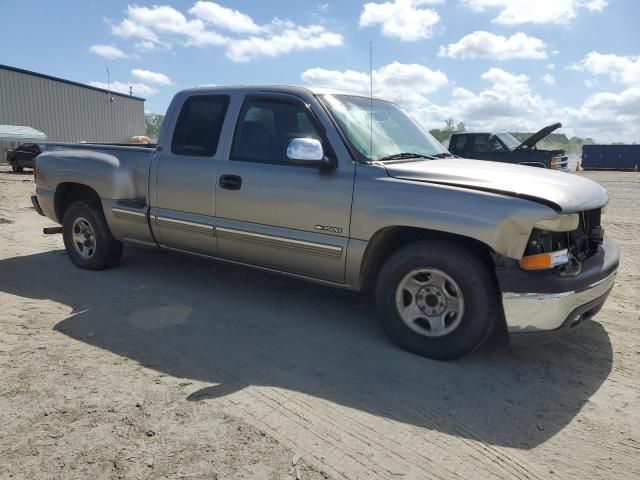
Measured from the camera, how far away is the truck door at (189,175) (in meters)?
4.50

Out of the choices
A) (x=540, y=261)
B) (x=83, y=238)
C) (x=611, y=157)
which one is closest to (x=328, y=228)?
(x=540, y=261)

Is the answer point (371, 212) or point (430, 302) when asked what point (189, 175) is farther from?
point (430, 302)

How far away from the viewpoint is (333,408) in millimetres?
2893

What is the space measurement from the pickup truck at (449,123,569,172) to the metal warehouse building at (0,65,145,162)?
25.7 m

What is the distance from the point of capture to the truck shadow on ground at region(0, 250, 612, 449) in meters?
2.93

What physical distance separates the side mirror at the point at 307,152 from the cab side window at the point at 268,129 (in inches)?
12.3

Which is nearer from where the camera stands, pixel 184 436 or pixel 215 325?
pixel 184 436

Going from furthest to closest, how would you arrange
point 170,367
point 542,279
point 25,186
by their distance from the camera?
point 25,186, point 170,367, point 542,279

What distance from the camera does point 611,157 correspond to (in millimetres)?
32250

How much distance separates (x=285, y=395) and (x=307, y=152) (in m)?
1.72

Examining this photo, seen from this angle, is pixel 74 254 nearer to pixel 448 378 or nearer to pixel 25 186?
pixel 448 378

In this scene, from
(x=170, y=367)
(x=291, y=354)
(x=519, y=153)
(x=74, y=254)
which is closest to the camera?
(x=170, y=367)

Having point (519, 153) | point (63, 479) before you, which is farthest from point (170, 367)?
point (519, 153)

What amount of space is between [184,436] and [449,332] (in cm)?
184
